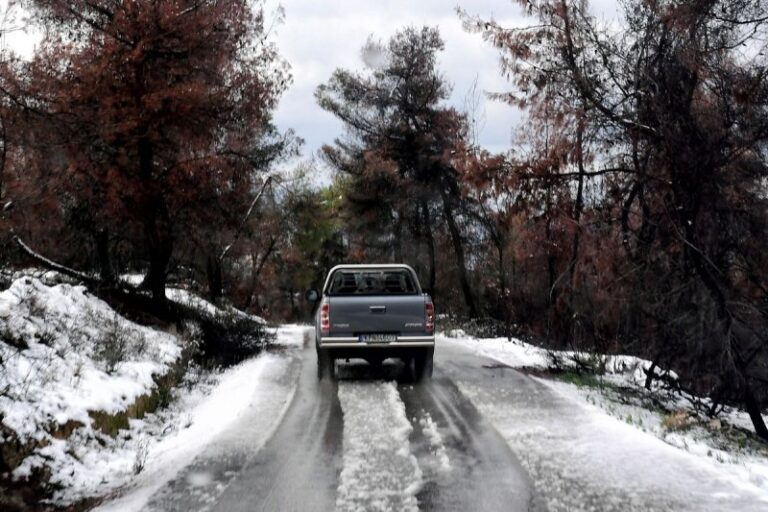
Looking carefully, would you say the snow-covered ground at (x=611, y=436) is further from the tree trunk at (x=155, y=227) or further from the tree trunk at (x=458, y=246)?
the tree trunk at (x=458, y=246)

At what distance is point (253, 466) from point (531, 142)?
22.3 metres

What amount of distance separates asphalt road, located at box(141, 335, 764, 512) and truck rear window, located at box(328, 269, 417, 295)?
303 cm

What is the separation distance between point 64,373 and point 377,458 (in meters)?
4.18

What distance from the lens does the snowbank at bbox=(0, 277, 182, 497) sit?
6531mm

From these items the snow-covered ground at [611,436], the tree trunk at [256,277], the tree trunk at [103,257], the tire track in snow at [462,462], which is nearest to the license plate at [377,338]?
the snow-covered ground at [611,436]

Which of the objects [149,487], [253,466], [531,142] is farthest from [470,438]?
[531,142]

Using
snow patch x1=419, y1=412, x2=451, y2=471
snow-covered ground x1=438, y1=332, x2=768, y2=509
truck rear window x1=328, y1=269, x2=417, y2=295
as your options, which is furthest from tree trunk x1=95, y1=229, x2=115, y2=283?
snow patch x1=419, y1=412, x2=451, y2=471

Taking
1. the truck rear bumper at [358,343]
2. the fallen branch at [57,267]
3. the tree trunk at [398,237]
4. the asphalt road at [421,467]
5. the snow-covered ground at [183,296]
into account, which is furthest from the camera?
the tree trunk at [398,237]

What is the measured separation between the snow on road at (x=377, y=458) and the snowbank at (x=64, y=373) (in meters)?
2.33

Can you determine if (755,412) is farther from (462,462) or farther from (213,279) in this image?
(213,279)

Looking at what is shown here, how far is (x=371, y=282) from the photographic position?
533 inches

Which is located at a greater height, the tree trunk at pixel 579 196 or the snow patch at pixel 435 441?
the tree trunk at pixel 579 196

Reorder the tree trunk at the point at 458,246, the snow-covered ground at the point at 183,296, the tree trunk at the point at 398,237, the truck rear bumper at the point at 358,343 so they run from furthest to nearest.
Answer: the tree trunk at the point at 398,237 → the tree trunk at the point at 458,246 → the snow-covered ground at the point at 183,296 → the truck rear bumper at the point at 358,343

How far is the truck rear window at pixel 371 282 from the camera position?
13016 mm
